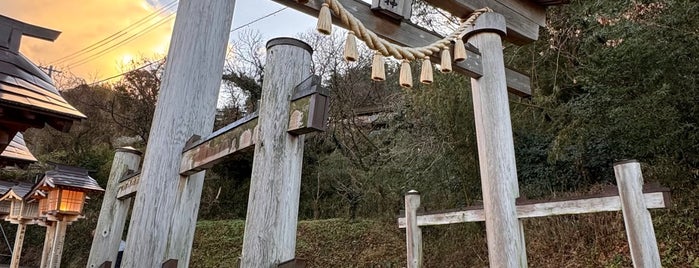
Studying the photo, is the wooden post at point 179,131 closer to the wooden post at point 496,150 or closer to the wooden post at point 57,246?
the wooden post at point 496,150

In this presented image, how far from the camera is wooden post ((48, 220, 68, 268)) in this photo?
3.50 metres

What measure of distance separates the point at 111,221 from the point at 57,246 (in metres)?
1.33

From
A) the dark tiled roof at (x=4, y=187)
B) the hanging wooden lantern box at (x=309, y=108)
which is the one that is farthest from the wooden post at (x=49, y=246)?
the hanging wooden lantern box at (x=309, y=108)

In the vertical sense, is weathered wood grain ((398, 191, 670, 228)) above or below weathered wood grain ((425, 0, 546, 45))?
below

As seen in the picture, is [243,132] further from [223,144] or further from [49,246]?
[49,246]

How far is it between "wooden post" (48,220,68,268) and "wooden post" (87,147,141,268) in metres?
1.04

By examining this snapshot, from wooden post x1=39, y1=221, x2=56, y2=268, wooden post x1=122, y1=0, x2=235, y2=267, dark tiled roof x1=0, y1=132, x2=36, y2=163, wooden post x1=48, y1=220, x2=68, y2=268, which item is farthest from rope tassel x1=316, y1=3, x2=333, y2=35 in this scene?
wooden post x1=39, y1=221, x2=56, y2=268

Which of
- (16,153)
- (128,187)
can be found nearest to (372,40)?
(128,187)

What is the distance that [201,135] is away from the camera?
172cm

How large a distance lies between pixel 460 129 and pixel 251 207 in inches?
152

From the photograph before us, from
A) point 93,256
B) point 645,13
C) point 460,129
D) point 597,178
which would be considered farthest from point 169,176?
point 597,178

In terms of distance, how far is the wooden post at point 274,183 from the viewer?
1142 millimetres

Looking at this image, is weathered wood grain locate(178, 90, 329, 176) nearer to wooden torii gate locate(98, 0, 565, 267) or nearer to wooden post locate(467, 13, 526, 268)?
wooden torii gate locate(98, 0, 565, 267)

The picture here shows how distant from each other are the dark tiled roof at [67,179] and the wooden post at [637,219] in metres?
4.15
